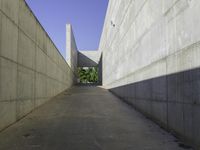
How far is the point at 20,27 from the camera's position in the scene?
7.26 m

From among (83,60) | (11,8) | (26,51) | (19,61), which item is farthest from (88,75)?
(11,8)

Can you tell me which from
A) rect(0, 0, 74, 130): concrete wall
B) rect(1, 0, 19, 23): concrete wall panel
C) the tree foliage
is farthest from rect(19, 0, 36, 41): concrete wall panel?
the tree foliage

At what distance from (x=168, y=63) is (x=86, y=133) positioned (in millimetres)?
2375

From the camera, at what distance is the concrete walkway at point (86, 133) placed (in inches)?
197

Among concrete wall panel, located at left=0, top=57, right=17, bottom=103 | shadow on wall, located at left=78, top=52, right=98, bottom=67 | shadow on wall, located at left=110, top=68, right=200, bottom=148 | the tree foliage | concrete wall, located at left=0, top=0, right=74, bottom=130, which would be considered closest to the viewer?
shadow on wall, located at left=110, top=68, right=200, bottom=148

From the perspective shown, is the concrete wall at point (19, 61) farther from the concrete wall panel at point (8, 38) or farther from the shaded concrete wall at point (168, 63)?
the shaded concrete wall at point (168, 63)

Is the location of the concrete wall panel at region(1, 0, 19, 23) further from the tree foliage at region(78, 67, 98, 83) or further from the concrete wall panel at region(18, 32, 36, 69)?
the tree foliage at region(78, 67, 98, 83)

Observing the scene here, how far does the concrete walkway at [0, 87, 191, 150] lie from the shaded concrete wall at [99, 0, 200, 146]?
43 centimetres

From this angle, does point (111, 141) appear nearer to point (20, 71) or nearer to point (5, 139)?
point (5, 139)

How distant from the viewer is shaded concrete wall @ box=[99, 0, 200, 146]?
457 centimetres

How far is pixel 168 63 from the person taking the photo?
584cm

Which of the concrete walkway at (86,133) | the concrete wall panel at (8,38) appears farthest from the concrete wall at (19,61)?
the concrete walkway at (86,133)

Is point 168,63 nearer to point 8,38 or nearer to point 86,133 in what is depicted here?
point 86,133

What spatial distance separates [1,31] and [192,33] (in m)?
3.81
